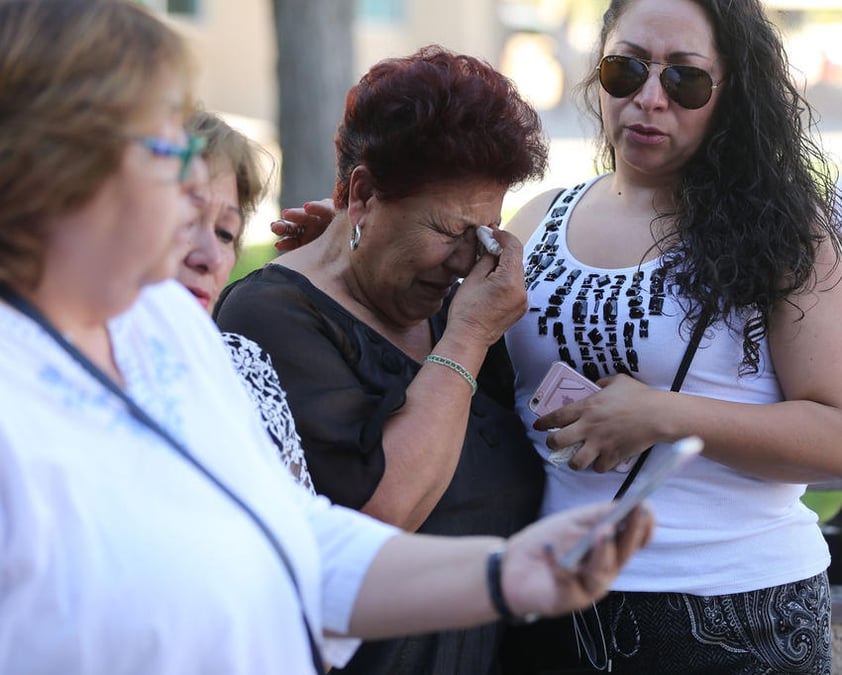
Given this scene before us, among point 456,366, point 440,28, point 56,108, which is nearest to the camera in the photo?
point 56,108

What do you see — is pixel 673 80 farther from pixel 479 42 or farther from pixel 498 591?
pixel 479 42

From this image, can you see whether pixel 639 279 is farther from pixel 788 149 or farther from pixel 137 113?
pixel 137 113

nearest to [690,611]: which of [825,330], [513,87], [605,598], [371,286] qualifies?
[605,598]

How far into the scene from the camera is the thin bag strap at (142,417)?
4.54 ft

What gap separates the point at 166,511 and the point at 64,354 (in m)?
0.23

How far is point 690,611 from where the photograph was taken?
7.81 ft

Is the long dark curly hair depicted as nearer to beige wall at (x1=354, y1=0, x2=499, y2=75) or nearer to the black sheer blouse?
the black sheer blouse

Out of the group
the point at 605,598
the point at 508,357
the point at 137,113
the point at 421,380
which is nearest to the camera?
the point at 137,113

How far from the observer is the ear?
2.43m

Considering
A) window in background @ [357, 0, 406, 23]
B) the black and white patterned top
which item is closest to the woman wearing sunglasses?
the black and white patterned top

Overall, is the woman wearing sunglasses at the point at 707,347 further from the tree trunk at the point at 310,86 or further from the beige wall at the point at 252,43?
the beige wall at the point at 252,43

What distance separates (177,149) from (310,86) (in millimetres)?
7291

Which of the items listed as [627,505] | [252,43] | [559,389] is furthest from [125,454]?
[252,43]

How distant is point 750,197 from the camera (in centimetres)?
250
